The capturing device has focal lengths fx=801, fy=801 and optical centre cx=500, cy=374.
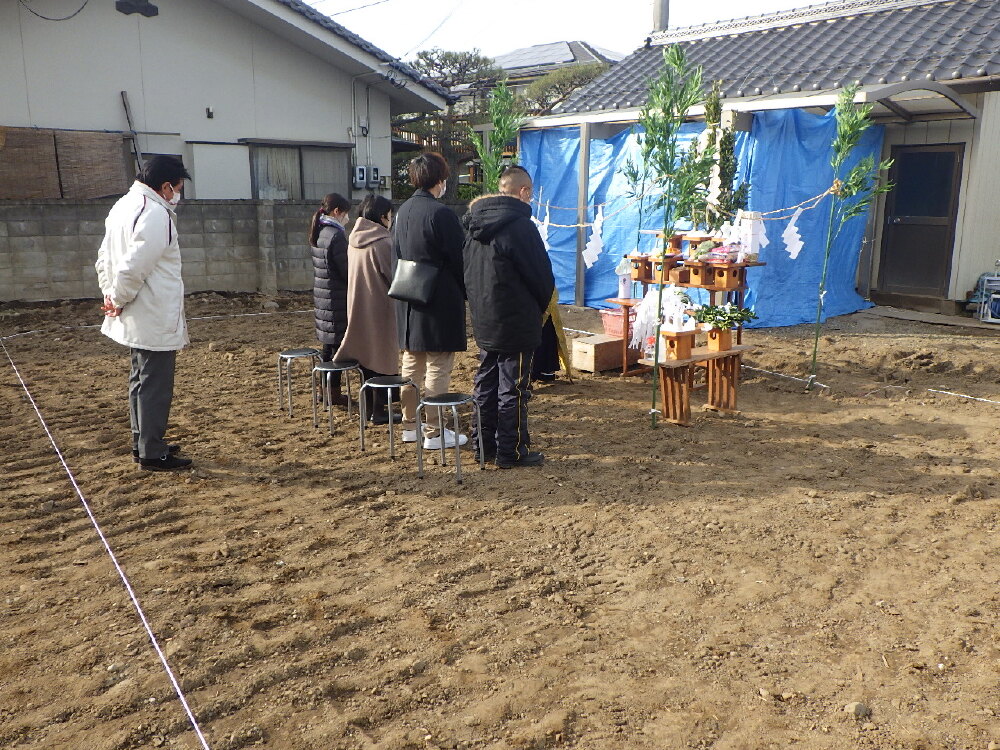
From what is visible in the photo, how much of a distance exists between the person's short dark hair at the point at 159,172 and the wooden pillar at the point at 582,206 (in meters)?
6.33

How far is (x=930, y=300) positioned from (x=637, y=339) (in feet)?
16.1

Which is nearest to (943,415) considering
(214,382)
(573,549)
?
(573,549)

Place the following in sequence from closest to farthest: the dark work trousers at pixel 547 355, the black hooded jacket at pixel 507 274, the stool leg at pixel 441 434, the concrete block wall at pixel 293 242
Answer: the black hooded jacket at pixel 507 274 → the stool leg at pixel 441 434 → the dark work trousers at pixel 547 355 → the concrete block wall at pixel 293 242

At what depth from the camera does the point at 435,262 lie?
14.8 feet

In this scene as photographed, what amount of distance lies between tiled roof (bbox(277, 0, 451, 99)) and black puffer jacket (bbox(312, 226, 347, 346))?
297 inches

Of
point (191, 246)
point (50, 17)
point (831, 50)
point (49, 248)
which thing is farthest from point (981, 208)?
point (50, 17)

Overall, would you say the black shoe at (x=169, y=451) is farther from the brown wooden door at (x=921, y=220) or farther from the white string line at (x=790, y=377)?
the brown wooden door at (x=921, y=220)

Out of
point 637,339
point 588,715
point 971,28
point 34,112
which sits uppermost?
point 971,28

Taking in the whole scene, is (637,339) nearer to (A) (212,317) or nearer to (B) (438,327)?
(B) (438,327)

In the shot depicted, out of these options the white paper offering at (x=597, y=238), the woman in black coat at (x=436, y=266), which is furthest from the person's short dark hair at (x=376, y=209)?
the white paper offering at (x=597, y=238)

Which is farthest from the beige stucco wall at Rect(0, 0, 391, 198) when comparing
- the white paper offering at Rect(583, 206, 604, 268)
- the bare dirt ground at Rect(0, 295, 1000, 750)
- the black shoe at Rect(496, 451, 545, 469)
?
the black shoe at Rect(496, 451, 545, 469)

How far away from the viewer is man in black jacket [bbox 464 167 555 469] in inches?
169

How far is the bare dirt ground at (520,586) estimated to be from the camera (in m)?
2.44

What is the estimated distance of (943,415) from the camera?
18.6 feet
